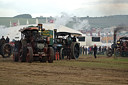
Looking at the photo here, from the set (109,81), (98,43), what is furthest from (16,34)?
(109,81)

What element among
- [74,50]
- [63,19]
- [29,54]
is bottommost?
[29,54]

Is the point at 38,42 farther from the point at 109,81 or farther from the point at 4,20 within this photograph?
the point at 4,20

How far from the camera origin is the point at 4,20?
103 meters

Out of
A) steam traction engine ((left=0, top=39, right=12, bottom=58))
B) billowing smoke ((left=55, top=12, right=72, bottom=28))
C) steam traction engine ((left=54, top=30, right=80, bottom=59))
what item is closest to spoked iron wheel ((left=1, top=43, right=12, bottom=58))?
steam traction engine ((left=0, top=39, right=12, bottom=58))

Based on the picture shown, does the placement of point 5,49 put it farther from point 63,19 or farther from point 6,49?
point 63,19

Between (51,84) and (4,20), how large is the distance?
310 ft

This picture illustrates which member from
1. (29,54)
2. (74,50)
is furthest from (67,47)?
(29,54)

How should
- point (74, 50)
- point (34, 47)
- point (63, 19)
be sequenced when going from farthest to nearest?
point (63, 19)
point (74, 50)
point (34, 47)

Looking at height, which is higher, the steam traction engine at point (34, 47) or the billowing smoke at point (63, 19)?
the billowing smoke at point (63, 19)

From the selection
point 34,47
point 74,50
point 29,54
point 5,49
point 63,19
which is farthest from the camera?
point 63,19

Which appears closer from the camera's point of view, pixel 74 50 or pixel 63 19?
pixel 74 50

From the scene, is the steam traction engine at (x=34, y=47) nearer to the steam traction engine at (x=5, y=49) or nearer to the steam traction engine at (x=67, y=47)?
the steam traction engine at (x=67, y=47)

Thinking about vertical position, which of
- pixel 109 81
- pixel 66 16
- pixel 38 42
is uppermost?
pixel 66 16

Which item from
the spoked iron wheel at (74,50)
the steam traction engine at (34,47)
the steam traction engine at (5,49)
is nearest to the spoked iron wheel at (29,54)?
the steam traction engine at (34,47)
